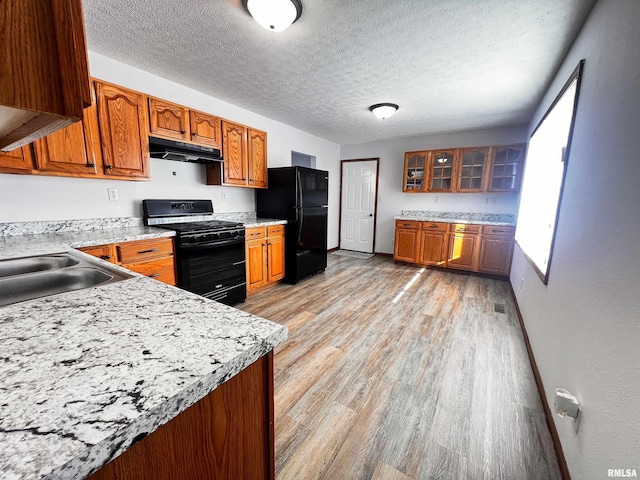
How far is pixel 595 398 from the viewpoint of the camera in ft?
3.36

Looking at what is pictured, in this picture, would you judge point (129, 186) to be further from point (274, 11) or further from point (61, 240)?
point (274, 11)

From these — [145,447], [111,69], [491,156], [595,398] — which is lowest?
[595,398]

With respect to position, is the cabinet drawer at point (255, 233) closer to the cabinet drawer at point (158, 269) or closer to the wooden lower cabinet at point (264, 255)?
the wooden lower cabinet at point (264, 255)

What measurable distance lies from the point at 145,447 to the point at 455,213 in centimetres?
518

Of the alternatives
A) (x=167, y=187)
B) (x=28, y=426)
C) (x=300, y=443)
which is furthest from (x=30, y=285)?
(x=167, y=187)

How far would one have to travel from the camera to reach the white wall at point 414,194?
169 inches

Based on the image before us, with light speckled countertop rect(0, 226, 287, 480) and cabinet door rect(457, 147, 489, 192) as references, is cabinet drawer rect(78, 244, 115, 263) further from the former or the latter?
cabinet door rect(457, 147, 489, 192)

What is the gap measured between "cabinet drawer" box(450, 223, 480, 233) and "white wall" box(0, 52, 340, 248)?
310 centimetres

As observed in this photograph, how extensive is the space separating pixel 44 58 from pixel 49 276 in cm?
108

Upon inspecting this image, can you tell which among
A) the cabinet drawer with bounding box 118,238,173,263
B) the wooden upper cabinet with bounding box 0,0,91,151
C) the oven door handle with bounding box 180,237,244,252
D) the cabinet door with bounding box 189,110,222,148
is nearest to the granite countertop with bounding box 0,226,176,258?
the cabinet drawer with bounding box 118,238,173,263

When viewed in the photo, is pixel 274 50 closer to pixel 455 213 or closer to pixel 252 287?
pixel 252 287

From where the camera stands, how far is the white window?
181cm

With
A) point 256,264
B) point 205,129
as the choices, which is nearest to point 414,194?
point 256,264

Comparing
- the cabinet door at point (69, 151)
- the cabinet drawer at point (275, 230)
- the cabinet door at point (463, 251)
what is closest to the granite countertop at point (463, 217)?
the cabinet door at point (463, 251)
